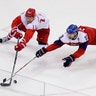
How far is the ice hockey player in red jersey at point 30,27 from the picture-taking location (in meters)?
2.48

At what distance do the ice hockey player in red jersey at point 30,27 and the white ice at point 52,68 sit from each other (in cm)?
9

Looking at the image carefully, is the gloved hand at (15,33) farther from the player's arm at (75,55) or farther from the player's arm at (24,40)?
the player's arm at (75,55)

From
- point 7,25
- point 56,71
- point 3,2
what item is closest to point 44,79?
point 56,71

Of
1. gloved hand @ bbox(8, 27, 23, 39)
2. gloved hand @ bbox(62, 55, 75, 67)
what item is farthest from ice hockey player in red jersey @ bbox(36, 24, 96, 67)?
gloved hand @ bbox(8, 27, 23, 39)

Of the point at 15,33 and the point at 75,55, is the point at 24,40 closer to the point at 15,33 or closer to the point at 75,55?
the point at 15,33

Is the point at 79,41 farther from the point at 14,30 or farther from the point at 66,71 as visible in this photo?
the point at 14,30

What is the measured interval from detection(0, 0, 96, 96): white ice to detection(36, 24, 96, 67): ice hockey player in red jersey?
0.26 ft

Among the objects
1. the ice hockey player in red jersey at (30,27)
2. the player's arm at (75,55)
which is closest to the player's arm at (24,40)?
the ice hockey player in red jersey at (30,27)

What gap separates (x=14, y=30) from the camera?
2.61m

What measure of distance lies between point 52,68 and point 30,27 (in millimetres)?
308

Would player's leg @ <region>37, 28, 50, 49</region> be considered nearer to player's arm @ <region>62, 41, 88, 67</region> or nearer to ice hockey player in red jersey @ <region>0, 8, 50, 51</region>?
ice hockey player in red jersey @ <region>0, 8, 50, 51</region>

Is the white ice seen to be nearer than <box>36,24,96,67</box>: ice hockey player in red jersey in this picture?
Yes

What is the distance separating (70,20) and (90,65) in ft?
2.57

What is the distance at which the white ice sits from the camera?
2197mm
